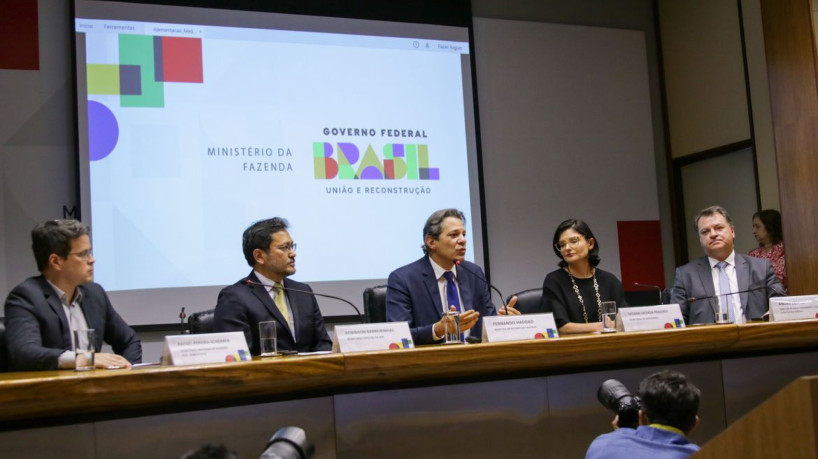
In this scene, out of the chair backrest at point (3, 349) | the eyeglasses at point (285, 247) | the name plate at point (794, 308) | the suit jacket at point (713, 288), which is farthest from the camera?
the suit jacket at point (713, 288)

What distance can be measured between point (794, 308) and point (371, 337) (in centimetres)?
140

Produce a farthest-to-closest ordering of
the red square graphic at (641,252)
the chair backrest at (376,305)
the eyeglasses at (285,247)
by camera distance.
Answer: the red square graphic at (641,252) → the chair backrest at (376,305) → the eyeglasses at (285,247)

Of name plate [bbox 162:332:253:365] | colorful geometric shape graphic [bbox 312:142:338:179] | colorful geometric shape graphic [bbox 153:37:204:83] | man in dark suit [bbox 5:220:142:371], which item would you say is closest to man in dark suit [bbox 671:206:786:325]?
name plate [bbox 162:332:253:365]

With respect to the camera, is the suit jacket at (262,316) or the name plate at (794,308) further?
the suit jacket at (262,316)

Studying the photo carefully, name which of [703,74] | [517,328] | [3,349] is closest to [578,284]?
[517,328]

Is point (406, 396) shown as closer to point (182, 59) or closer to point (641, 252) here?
point (182, 59)

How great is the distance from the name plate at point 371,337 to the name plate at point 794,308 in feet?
4.00

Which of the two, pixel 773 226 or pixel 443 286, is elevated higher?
pixel 773 226

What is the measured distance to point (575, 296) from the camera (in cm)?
331

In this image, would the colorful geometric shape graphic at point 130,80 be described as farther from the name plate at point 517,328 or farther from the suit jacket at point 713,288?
the suit jacket at point 713,288

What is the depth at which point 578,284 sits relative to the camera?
11.0ft

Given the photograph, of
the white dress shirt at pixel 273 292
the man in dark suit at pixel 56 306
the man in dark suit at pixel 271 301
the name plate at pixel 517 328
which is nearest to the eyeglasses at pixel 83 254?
the man in dark suit at pixel 56 306

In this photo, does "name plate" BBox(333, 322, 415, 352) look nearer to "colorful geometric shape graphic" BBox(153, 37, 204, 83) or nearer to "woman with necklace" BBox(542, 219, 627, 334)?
"woman with necklace" BBox(542, 219, 627, 334)

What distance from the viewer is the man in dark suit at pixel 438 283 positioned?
3.11 m
